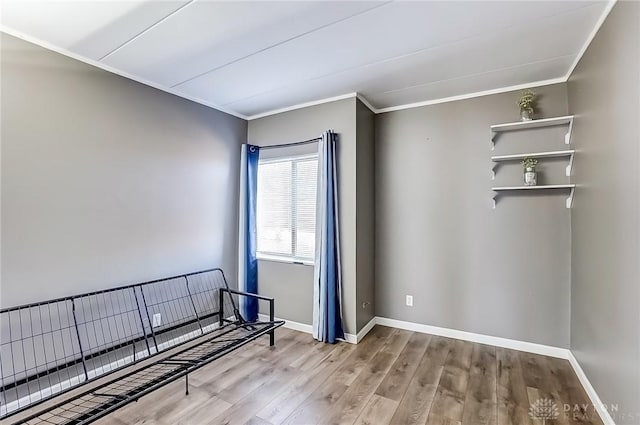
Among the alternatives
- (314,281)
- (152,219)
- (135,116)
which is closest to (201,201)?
(152,219)

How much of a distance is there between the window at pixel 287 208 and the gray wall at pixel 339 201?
190mm

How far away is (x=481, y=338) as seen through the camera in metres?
3.07

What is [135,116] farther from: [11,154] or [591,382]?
[591,382]

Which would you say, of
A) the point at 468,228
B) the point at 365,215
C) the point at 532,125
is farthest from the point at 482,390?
the point at 532,125

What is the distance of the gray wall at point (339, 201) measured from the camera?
3.16m

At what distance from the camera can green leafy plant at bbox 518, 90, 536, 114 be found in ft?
9.09

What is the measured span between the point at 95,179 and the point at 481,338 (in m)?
3.87

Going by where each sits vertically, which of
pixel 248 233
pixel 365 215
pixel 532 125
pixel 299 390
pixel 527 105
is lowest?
pixel 299 390

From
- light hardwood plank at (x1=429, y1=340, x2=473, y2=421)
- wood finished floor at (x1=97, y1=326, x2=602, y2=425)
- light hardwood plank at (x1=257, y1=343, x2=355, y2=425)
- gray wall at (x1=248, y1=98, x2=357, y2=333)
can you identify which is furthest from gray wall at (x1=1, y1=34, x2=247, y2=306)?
light hardwood plank at (x1=429, y1=340, x2=473, y2=421)

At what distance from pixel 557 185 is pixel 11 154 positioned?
13.9 feet

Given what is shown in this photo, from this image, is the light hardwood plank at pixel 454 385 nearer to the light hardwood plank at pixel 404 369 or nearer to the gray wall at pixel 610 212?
the light hardwood plank at pixel 404 369

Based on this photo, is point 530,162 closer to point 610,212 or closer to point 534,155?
point 534,155

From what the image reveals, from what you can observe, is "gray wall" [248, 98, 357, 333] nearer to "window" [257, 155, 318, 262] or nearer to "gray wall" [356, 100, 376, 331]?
"gray wall" [356, 100, 376, 331]

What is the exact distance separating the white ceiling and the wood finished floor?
2572mm
